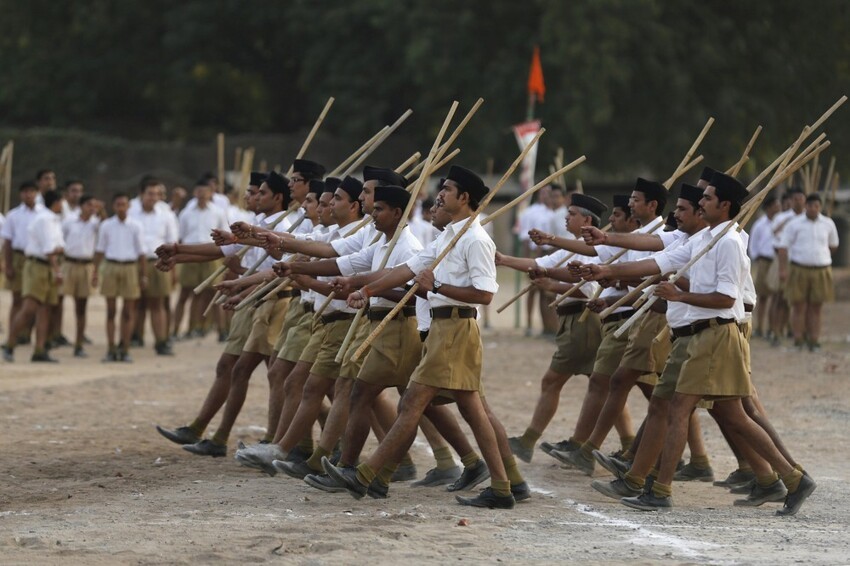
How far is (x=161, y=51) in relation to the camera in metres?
42.1

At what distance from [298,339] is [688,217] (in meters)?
2.72

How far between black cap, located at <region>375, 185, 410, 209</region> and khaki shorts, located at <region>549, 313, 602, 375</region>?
2.15 meters

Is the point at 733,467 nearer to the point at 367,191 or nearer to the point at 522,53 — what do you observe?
the point at 367,191

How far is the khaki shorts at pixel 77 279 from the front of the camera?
57.7ft

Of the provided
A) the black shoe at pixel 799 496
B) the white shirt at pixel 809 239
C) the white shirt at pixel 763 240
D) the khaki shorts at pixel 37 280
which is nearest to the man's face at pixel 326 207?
the black shoe at pixel 799 496

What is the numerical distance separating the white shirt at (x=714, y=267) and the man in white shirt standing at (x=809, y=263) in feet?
32.2

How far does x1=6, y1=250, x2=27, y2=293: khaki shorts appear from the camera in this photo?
17781mm

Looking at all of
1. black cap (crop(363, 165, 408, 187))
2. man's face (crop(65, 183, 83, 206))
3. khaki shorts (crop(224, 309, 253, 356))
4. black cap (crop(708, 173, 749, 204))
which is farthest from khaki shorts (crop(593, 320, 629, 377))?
man's face (crop(65, 183, 83, 206))

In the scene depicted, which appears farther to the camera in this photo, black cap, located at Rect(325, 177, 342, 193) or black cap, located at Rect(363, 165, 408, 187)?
black cap, located at Rect(325, 177, 342, 193)

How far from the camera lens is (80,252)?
1770 centimetres

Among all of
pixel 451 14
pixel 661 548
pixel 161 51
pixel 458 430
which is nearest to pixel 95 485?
pixel 458 430

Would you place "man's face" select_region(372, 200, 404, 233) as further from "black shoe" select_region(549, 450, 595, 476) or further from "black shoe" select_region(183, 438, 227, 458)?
"black shoe" select_region(183, 438, 227, 458)

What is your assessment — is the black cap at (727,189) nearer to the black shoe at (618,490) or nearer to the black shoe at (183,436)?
the black shoe at (618,490)

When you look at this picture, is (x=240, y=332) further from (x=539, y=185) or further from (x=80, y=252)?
(x=80, y=252)
